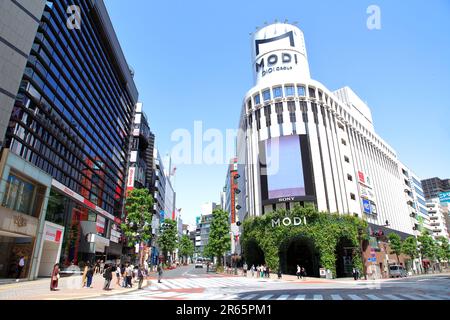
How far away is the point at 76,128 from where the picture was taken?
3909cm

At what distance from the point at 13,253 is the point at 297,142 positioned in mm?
39506

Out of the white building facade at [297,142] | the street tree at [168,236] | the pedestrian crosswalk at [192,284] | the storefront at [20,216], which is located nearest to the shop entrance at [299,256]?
the white building facade at [297,142]

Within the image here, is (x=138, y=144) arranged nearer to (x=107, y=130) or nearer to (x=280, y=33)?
(x=107, y=130)

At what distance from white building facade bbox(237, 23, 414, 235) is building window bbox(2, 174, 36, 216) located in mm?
32039

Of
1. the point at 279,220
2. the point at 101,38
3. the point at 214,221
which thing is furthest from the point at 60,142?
the point at 279,220

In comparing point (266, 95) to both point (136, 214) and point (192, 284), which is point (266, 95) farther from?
point (192, 284)

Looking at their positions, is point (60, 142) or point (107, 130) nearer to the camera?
point (60, 142)

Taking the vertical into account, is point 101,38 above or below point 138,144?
A: above

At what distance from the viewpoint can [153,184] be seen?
3150 inches

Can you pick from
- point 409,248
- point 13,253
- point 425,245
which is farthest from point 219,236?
point 425,245

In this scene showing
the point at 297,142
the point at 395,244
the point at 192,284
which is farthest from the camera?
the point at 395,244

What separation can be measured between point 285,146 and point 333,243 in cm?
1679

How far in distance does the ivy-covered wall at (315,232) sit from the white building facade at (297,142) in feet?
7.33

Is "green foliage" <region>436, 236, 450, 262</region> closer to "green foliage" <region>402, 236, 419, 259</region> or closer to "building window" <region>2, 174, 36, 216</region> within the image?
"green foliage" <region>402, 236, 419, 259</region>
